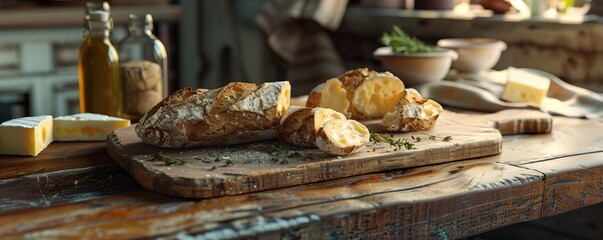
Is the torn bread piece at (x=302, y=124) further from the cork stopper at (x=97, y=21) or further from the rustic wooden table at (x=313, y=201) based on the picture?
the cork stopper at (x=97, y=21)

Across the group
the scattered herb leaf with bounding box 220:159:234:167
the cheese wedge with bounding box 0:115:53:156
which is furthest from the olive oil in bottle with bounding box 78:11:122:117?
the scattered herb leaf with bounding box 220:159:234:167

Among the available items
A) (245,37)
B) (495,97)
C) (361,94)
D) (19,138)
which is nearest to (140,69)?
(19,138)

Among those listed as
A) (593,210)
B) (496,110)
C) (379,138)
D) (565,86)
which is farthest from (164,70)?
(593,210)

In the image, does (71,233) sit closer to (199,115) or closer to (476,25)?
(199,115)

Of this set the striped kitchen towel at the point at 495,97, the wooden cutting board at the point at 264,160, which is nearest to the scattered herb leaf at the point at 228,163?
the wooden cutting board at the point at 264,160

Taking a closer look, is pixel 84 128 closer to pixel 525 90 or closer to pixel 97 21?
pixel 97 21

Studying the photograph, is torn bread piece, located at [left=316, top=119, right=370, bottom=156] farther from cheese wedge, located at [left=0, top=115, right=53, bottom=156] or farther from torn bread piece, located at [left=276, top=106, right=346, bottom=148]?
cheese wedge, located at [left=0, top=115, right=53, bottom=156]
